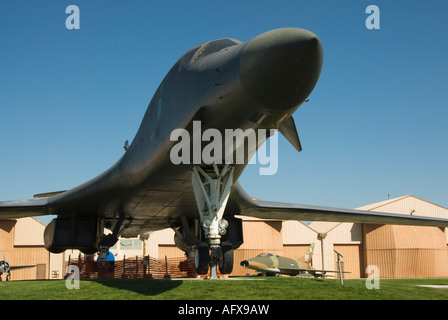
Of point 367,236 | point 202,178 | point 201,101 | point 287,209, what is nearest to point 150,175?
point 202,178

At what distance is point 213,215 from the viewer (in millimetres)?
7965

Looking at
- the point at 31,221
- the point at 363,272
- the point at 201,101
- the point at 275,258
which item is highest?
the point at 201,101

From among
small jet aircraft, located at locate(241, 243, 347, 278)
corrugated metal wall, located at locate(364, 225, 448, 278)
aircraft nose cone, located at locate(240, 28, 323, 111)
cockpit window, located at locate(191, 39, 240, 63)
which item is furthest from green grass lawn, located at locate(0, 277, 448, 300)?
corrugated metal wall, located at locate(364, 225, 448, 278)

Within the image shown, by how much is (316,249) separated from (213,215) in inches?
1329

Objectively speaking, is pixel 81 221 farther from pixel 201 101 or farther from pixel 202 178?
pixel 201 101

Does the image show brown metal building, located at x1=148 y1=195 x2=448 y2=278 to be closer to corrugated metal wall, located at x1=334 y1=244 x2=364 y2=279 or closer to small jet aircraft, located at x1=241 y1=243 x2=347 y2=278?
corrugated metal wall, located at x1=334 y1=244 x2=364 y2=279

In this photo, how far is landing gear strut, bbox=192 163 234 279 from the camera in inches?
302

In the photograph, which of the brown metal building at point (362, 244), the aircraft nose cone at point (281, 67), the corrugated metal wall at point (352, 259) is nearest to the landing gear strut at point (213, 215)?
the aircraft nose cone at point (281, 67)

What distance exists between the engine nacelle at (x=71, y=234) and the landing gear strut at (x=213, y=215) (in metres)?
6.75

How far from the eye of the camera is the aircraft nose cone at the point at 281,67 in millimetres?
5988

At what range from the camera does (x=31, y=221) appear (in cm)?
3766

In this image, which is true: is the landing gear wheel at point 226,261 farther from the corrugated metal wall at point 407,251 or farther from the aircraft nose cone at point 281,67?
the corrugated metal wall at point 407,251
